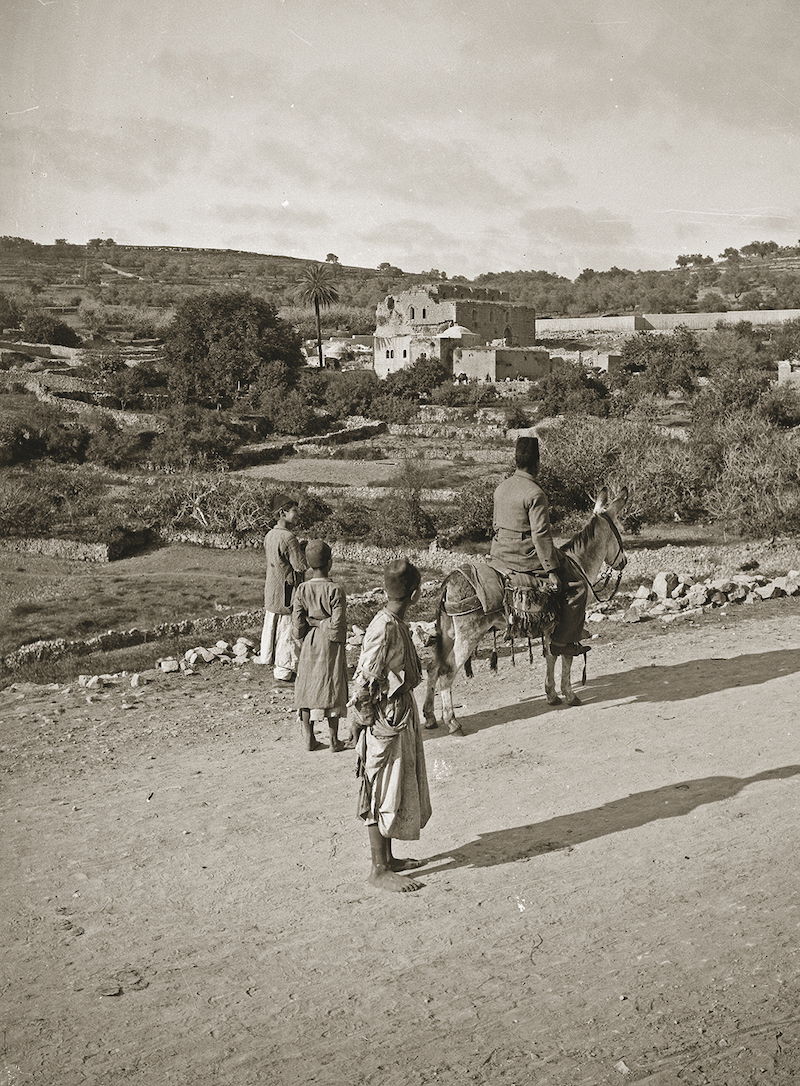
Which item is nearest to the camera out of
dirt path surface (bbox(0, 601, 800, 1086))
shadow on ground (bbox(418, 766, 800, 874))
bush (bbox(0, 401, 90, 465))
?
dirt path surface (bbox(0, 601, 800, 1086))

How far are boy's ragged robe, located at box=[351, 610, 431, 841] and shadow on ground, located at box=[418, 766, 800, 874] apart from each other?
627 millimetres

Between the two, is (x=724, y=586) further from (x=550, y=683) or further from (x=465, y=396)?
(x=465, y=396)

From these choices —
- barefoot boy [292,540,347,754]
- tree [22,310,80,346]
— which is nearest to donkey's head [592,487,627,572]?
barefoot boy [292,540,347,754]

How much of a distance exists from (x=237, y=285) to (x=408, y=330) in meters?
57.3

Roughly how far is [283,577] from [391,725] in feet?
12.9

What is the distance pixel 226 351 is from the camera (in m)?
61.9

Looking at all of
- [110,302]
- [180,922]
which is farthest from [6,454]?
[110,302]

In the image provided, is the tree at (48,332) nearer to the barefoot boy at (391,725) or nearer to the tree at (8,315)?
the tree at (8,315)

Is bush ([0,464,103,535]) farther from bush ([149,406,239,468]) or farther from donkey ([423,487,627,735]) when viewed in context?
donkey ([423,487,627,735])

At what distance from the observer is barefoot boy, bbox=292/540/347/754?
7965mm

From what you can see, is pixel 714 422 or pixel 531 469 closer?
pixel 531 469

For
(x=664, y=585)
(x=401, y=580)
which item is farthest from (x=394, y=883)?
(x=664, y=585)

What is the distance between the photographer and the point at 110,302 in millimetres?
107750

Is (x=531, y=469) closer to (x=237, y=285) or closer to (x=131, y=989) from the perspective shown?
(x=131, y=989)
